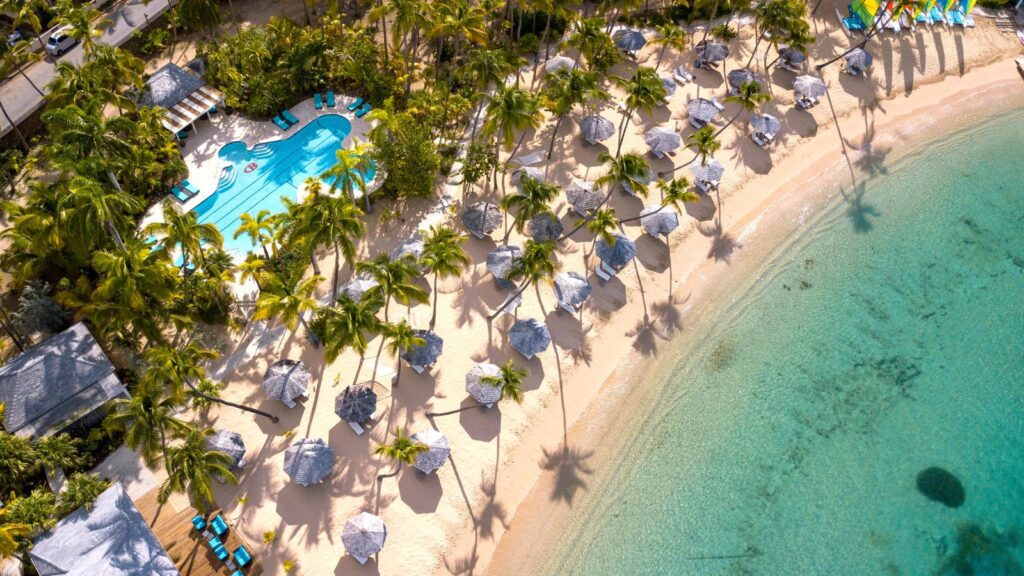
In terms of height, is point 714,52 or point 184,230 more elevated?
point 184,230

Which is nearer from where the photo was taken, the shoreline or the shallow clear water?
the shoreline

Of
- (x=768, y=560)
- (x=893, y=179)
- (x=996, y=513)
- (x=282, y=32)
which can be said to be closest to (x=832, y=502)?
(x=768, y=560)

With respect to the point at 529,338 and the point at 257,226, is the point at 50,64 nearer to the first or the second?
the point at 257,226

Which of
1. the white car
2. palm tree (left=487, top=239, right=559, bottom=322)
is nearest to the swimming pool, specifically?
palm tree (left=487, top=239, right=559, bottom=322)

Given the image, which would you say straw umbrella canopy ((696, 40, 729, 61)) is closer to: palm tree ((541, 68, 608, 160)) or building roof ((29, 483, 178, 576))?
palm tree ((541, 68, 608, 160))

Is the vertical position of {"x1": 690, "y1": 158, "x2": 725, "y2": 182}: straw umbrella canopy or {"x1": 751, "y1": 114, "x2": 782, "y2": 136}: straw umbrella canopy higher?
{"x1": 690, "y1": 158, "x2": 725, "y2": 182}: straw umbrella canopy

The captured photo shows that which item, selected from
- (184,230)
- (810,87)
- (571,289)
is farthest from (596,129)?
(184,230)
